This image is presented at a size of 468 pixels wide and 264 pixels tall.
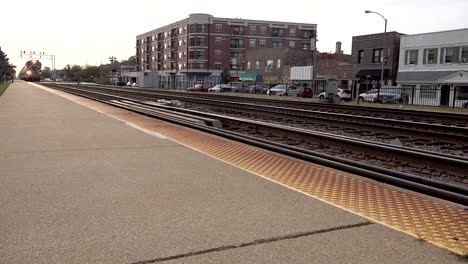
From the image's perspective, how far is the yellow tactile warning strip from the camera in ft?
14.6

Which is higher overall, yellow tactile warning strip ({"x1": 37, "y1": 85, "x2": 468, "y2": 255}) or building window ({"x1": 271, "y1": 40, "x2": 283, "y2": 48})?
building window ({"x1": 271, "y1": 40, "x2": 283, "y2": 48})

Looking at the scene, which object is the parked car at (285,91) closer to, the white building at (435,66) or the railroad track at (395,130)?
the white building at (435,66)

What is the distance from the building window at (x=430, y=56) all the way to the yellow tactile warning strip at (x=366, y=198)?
41643mm

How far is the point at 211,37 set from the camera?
94.5 metres

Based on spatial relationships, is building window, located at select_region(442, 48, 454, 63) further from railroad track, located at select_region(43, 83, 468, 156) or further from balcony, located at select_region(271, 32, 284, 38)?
balcony, located at select_region(271, 32, 284, 38)

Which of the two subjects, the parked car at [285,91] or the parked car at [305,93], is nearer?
the parked car at [305,93]

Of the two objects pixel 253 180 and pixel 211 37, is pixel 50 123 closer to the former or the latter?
pixel 253 180

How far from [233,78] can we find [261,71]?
333 inches

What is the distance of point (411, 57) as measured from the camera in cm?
4753

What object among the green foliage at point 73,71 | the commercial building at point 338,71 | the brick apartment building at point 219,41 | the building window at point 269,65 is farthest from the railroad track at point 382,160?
the green foliage at point 73,71

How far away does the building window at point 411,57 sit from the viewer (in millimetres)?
47062

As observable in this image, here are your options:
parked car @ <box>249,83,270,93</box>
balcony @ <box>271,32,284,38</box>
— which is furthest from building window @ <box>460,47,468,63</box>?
balcony @ <box>271,32,284,38</box>

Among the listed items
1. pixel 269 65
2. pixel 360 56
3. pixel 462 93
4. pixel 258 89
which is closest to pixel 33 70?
pixel 269 65

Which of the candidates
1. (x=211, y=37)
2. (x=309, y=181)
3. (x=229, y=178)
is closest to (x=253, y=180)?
(x=229, y=178)
